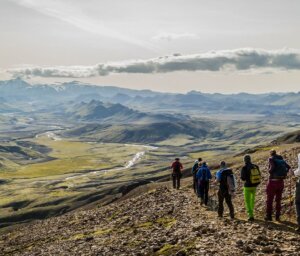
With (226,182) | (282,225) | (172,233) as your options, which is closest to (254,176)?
(226,182)

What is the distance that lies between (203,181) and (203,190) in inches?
36.0

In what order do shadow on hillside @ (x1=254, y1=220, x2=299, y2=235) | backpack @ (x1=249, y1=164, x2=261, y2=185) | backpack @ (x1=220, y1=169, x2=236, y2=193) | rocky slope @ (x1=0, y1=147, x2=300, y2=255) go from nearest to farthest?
rocky slope @ (x1=0, y1=147, x2=300, y2=255) < shadow on hillside @ (x1=254, y1=220, x2=299, y2=235) < backpack @ (x1=249, y1=164, x2=261, y2=185) < backpack @ (x1=220, y1=169, x2=236, y2=193)

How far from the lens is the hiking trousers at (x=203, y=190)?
40.7 metres

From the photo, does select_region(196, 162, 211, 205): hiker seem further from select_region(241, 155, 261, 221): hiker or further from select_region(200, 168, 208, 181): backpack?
select_region(241, 155, 261, 221): hiker

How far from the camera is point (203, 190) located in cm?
4103

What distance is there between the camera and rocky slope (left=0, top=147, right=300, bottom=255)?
77.2 ft

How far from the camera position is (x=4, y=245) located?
176 feet

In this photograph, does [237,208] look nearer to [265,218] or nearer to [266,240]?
[265,218]

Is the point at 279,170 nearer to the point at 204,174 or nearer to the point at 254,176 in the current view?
the point at 254,176

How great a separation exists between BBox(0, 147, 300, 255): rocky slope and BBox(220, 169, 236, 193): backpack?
215cm

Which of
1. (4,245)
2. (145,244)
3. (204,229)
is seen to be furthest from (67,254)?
(4,245)

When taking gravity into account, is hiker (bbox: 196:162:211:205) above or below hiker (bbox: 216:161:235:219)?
below

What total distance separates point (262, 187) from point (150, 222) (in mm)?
11751

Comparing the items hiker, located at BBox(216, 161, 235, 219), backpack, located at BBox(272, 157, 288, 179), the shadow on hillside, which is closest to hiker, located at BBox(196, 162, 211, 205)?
hiker, located at BBox(216, 161, 235, 219)
